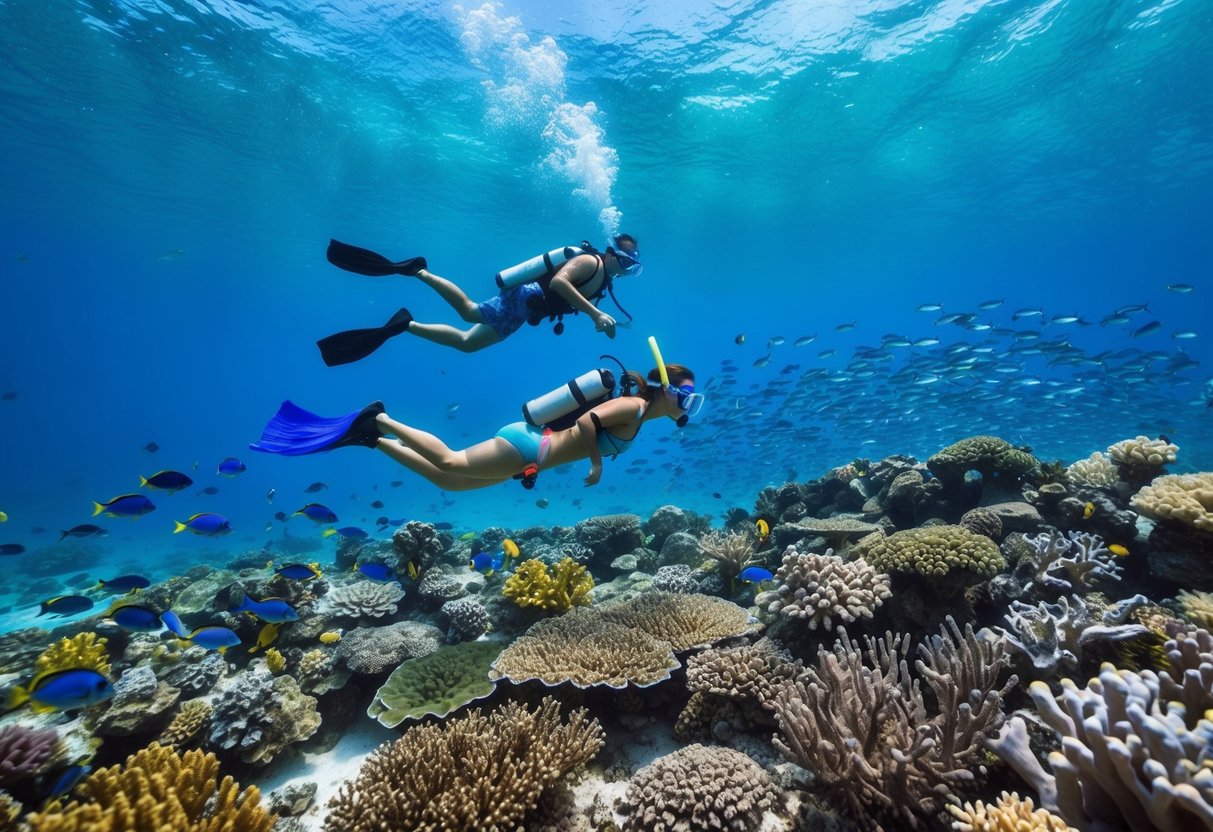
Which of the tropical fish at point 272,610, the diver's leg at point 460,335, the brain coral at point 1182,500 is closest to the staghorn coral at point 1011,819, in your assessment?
the brain coral at point 1182,500

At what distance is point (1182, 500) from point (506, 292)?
25.8 feet

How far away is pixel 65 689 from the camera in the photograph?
12.4 ft

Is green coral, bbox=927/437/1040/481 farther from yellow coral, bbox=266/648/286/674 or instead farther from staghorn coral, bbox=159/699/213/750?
staghorn coral, bbox=159/699/213/750

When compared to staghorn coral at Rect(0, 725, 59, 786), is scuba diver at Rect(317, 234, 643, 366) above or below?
above

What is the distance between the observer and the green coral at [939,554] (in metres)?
4.41

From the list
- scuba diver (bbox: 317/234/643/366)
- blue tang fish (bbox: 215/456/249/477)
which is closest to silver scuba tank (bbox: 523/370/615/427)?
scuba diver (bbox: 317/234/643/366)

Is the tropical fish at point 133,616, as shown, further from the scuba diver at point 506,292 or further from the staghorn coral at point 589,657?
the staghorn coral at point 589,657

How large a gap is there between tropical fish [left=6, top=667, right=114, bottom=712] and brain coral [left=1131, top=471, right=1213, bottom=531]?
32.8ft

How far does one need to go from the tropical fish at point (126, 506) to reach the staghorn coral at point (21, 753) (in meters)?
4.08

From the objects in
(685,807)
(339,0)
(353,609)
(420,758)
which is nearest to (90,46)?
(339,0)

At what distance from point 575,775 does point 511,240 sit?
36.6 m

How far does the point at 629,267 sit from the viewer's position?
21.3ft

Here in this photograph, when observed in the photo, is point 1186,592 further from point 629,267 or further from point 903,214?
point 903,214

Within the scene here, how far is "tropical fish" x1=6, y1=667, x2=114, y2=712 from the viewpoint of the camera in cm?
372
